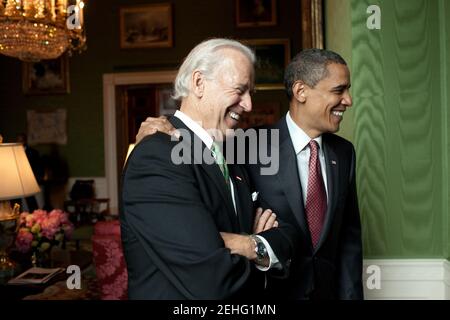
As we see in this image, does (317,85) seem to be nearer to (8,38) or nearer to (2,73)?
(8,38)

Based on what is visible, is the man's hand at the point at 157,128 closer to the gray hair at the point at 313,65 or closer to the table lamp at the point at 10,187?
the gray hair at the point at 313,65

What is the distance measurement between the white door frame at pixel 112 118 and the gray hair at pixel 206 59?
8.01m

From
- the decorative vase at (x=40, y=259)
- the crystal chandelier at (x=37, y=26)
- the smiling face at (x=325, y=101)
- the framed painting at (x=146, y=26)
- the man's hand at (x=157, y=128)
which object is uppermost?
the framed painting at (x=146, y=26)

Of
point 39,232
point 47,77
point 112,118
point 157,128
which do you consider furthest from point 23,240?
point 47,77

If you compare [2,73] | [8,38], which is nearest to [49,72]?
[2,73]

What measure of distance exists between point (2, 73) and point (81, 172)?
262 centimetres

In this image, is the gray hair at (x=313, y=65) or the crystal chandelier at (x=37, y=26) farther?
the crystal chandelier at (x=37, y=26)

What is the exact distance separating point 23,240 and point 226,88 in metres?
2.74

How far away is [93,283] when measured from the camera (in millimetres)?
4344

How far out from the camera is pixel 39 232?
155 inches

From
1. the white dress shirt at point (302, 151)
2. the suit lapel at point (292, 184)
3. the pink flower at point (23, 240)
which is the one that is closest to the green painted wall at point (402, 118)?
the white dress shirt at point (302, 151)

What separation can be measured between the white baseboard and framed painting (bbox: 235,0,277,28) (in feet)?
22.9

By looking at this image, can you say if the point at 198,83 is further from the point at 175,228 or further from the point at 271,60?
the point at 271,60

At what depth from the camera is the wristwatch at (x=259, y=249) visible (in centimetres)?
169
